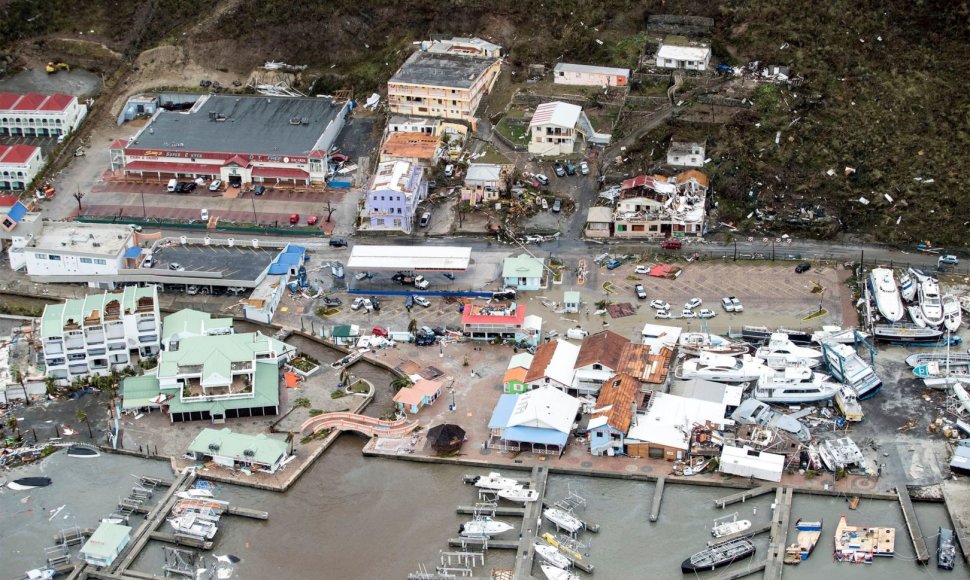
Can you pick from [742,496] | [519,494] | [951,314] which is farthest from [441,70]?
[742,496]

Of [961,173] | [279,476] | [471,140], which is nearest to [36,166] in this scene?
[471,140]

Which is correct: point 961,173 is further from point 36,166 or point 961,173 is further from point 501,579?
point 36,166

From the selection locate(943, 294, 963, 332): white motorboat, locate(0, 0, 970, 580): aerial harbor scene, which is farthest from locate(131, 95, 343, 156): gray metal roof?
locate(943, 294, 963, 332): white motorboat

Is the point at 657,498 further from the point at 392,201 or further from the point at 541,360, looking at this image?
the point at 392,201

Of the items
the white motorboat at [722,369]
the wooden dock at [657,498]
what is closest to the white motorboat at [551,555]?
the wooden dock at [657,498]

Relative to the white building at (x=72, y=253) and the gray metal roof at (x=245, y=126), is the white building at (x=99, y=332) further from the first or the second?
the gray metal roof at (x=245, y=126)

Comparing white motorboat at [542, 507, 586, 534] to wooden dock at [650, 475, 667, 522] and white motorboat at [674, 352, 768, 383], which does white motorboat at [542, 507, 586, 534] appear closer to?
wooden dock at [650, 475, 667, 522]
